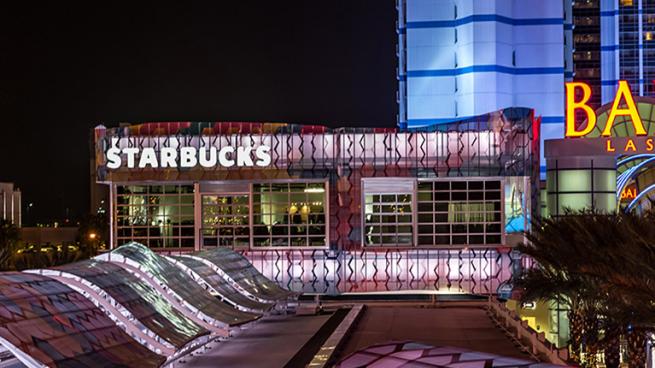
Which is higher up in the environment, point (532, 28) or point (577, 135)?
point (532, 28)

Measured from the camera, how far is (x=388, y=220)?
2035 inches

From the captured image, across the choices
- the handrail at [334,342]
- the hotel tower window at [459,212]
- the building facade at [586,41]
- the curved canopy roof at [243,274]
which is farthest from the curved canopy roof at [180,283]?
the building facade at [586,41]

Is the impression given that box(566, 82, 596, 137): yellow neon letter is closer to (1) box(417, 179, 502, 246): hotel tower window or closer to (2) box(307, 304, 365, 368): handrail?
(1) box(417, 179, 502, 246): hotel tower window

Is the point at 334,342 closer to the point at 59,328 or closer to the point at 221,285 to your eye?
the point at 221,285

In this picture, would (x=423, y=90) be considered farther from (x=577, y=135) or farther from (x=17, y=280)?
(x=17, y=280)

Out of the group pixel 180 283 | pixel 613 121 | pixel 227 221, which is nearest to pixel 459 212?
pixel 613 121

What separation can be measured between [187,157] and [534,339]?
86.4 ft

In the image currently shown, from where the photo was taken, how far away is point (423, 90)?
8369 cm

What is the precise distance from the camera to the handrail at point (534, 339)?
84.9 ft

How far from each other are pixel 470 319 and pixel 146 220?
1927 cm

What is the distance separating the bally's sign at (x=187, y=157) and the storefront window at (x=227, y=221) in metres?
1.86

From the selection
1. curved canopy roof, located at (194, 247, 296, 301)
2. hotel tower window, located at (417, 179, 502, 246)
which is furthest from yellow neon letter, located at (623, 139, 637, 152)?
curved canopy roof, located at (194, 247, 296, 301)

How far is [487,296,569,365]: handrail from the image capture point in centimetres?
2588

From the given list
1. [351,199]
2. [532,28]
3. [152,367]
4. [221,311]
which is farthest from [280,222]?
[532,28]
